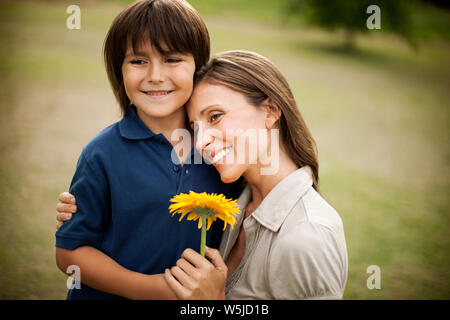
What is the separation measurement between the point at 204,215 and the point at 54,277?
2707mm

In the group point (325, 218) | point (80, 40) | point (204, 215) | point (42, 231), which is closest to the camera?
point (204, 215)

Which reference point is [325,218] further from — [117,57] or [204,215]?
[117,57]

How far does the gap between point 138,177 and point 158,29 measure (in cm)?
60

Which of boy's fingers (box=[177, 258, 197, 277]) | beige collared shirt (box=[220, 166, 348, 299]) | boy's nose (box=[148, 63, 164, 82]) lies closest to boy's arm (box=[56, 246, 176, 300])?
boy's fingers (box=[177, 258, 197, 277])

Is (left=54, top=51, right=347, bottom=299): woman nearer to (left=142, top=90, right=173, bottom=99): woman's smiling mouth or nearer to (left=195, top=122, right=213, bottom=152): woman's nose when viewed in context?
(left=195, top=122, right=213, bottom=152): woman's nose

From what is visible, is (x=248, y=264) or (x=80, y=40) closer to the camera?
(x=248, y=264)

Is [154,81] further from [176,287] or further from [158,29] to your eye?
[176,287]

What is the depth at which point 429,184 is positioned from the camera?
256 inches

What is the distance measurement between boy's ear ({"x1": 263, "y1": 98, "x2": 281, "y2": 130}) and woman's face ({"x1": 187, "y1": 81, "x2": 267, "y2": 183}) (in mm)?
52

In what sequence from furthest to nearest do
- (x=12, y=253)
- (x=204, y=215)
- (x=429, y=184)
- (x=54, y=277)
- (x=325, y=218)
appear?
1. (x=429, y=184)
2. (x=12, y=253)
3. (x=54, y=277)
4. (x=325, y=218)
5. (x=204, y=215)

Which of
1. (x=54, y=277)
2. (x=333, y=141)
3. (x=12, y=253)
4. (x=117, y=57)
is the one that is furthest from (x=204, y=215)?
(x=333, y=141)

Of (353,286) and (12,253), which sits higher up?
(12,253)

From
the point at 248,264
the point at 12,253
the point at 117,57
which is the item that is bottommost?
the point at 12,253

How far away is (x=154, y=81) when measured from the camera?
169 centimetres
